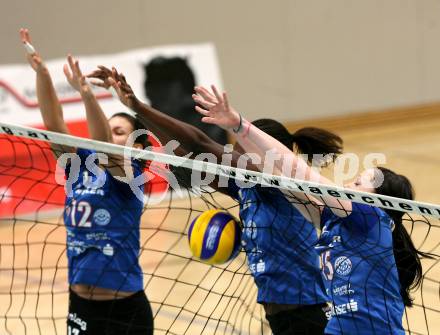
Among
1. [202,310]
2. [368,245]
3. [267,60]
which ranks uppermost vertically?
[267,60]

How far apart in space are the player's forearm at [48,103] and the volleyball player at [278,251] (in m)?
0.56

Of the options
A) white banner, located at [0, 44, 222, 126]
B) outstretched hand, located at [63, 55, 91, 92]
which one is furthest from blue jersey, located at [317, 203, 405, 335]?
white banner, located at [0, 44, 222, 126]

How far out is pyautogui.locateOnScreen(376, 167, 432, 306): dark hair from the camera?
3311 millimetres

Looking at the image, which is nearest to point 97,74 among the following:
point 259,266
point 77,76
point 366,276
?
point 77,76

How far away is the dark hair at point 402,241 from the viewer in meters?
3.31

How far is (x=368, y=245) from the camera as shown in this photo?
10.3 ft

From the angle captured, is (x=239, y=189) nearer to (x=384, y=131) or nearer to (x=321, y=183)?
(x=321, y=183)

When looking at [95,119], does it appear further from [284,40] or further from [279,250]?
[284,40]

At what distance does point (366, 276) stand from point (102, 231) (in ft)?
4.08

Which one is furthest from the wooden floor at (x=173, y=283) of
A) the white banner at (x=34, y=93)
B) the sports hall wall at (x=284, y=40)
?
the sports hall wall at (x=284, y=40)

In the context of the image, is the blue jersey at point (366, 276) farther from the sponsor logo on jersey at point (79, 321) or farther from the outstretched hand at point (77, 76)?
the outstretched hand at point (77, 76)

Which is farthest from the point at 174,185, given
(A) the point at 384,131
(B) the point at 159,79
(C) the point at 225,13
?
(A) the point at 384,131

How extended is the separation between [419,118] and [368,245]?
890cm

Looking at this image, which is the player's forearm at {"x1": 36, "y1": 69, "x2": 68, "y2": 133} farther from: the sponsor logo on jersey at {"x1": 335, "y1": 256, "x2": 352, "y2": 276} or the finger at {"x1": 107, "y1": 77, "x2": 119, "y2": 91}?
the sponsor logo on jersey at {"x1": 335, "y1": 256, "x2": 352, "y2": 276}
